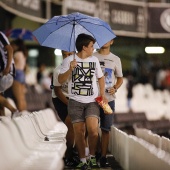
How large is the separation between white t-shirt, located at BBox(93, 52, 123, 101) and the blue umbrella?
27 centimetres

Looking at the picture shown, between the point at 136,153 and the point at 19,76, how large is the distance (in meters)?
5.29

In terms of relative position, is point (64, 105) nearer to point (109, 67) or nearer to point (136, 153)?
point (109, 67)

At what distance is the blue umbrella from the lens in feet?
31.3

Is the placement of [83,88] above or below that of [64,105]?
above

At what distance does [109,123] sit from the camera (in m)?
8.90

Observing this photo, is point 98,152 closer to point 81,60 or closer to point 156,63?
point 81,60

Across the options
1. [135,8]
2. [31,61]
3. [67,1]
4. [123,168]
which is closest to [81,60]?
[123,168]

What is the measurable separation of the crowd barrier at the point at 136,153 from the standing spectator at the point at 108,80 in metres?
0.27

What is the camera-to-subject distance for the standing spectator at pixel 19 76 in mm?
12945

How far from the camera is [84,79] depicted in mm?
8234

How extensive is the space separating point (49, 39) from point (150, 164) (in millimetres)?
3610

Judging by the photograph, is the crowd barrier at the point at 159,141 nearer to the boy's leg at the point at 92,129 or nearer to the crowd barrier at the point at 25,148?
the boy's leg at the point at 92,129

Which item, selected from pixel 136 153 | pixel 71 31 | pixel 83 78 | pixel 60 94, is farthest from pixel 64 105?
pixel 136 153

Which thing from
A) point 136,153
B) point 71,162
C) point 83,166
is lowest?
point 71,162
